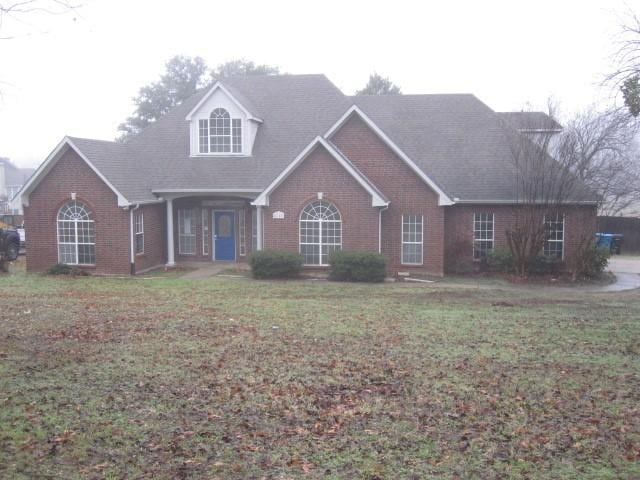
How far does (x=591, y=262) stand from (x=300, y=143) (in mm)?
11637

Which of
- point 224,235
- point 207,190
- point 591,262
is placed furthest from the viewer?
point 224,235

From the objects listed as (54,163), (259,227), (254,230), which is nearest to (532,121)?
(259,227)

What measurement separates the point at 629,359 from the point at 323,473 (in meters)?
6.30

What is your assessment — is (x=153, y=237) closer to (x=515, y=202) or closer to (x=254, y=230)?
(x=254, y=230)

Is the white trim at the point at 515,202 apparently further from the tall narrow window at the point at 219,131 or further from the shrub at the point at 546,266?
the tall narrow window at the point at 219,131

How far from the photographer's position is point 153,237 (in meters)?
24.2

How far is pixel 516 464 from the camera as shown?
610 cm

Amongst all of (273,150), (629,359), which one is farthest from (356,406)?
(273,150)

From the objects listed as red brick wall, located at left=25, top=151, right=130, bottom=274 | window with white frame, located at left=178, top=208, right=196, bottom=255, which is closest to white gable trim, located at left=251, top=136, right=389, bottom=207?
window with white frame, located at left=178, top=208, right=196, bottom=255

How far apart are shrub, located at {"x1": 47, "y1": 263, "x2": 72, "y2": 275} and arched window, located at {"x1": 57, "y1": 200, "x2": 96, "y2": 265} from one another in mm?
669

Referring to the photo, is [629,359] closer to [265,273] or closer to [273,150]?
[265,273]

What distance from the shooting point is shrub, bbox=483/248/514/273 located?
2302 cm

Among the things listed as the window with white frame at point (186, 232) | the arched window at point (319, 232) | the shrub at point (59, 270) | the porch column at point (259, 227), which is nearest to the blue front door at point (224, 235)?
the window with white frame at point (186, 232)

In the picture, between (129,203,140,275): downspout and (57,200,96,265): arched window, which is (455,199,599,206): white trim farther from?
(57,200,96,265): arched window
